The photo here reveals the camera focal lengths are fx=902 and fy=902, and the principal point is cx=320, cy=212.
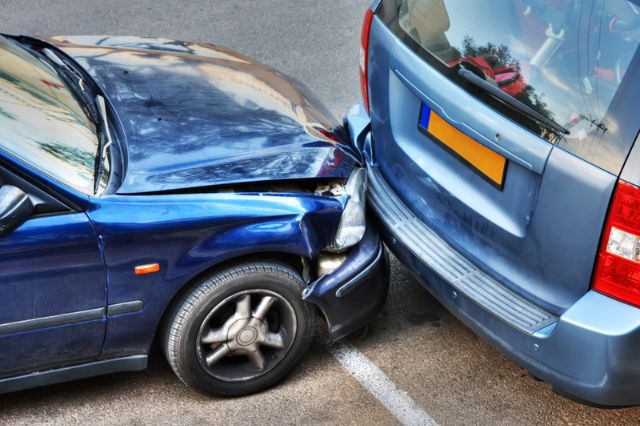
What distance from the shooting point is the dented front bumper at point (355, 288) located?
12.2 ft

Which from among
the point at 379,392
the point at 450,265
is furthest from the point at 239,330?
the point at 450,265

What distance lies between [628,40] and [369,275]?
1414 mm

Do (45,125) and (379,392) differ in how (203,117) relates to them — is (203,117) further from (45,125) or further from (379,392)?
(379,392)

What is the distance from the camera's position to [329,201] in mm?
3678

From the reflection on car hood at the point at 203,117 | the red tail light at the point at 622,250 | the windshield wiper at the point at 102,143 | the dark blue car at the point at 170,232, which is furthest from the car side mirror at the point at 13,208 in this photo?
the red tail light at the point at 622,250

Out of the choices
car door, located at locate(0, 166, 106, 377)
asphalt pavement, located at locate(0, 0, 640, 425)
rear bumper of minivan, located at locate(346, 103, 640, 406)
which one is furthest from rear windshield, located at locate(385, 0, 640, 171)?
car door, located at locate(0, 166, 106, 377)

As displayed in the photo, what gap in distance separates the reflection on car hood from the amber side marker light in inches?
11.3

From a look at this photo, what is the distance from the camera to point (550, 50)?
3.29m

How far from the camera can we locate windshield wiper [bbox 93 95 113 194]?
346 centimetres

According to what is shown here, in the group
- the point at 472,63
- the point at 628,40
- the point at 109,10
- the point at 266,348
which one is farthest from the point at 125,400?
the point at 109,10

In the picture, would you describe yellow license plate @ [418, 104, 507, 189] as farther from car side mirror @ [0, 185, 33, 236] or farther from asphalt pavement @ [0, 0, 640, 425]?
car side mirror @ [0, 185, 33, 236]

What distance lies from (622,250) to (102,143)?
205cm

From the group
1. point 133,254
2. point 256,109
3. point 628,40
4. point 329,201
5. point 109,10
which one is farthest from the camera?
point 109,10

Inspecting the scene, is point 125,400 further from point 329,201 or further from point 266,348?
point 329,201
